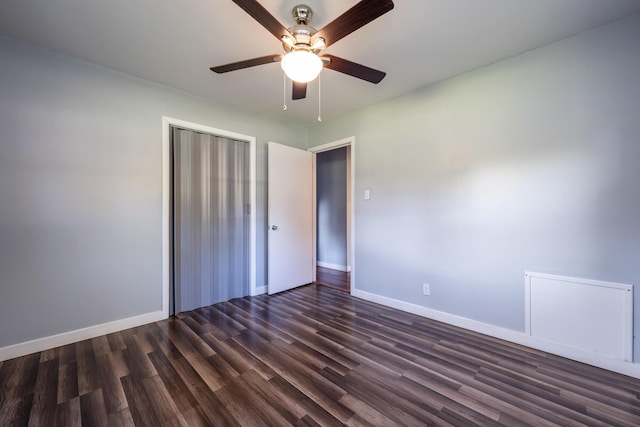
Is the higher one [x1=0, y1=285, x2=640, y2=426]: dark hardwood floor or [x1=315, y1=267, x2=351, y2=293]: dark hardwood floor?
[x1=315, y1=267, x2=351, y2=293]: dark hardwood floor

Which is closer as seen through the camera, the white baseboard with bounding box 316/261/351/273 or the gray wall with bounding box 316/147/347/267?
the white baseboard with bounding box 316/261/351/273

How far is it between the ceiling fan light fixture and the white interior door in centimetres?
199

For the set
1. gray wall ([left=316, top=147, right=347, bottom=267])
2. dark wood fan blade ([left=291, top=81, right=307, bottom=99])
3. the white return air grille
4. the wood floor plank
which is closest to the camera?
the wood floor plank

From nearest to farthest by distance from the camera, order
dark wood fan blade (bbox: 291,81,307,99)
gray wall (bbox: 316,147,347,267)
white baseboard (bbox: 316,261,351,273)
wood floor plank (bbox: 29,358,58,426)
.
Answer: wood floor plank (bbox: 29,358,58,426) < dark wood fan blade (bbox: 291,81,307,99) < white baseboard (bbox: 316,261,351,273) < gray wall (bbox: 316,147,347,267)

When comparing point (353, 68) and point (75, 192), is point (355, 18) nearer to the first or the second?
point (353, 68)

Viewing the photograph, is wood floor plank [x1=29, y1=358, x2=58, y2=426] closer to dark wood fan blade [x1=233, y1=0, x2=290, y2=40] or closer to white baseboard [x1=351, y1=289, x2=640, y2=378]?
dark wood fan blade [x1=233, y1=0, x2=290, y2=40]

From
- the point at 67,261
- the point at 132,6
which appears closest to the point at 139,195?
the point at 67,261

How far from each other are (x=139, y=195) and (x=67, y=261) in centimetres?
80

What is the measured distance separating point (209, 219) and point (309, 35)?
2.29 metres

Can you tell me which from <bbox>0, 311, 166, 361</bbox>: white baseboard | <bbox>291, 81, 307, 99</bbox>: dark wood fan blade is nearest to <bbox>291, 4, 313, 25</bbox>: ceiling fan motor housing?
<bbox>291, 81, 307, 99</bbox>: dark wood fan blade

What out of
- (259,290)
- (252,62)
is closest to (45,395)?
(259,290)

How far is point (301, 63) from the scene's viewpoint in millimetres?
1521

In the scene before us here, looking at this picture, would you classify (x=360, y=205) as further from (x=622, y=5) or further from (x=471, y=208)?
(x=622, y=5)

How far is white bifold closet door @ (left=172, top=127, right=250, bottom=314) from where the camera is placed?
2871 millimetres
